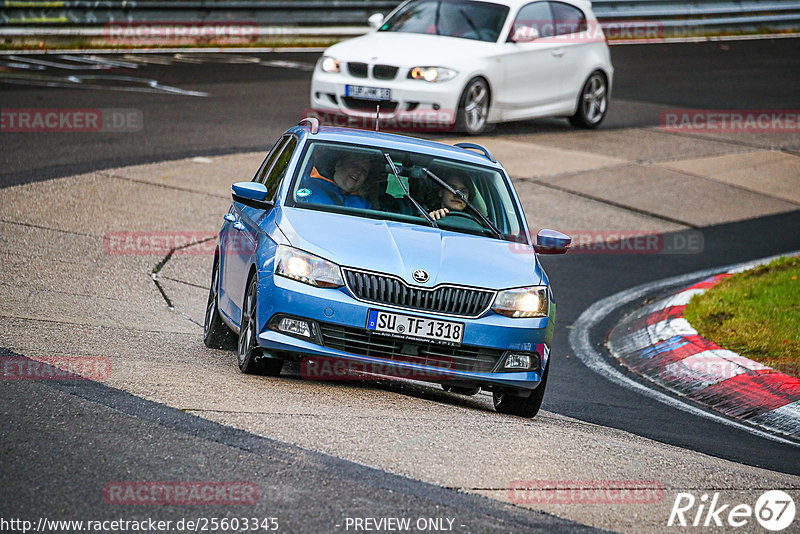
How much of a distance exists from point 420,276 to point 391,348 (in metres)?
0.44

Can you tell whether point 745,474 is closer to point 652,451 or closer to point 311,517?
point 652,451

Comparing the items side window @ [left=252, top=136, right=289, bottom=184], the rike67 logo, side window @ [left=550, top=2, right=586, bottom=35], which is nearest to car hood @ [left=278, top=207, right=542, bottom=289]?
side window @ [left=252, top=136, right=289, bottom=184]

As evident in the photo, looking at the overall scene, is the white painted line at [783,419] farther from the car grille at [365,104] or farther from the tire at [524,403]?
the car grille at [365,104]

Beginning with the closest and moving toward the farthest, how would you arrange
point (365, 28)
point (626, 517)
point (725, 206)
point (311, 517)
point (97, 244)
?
point (311, 517) → point (626, 517) → point (97, 244) → point (725, 206) → point (365, 28)

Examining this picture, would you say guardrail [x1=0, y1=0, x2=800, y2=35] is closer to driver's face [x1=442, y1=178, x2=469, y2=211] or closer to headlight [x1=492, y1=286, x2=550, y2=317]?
driver's face [x1=442, y1=178, x2=469, y2=211]

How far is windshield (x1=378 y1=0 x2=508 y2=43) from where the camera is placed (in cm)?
1795

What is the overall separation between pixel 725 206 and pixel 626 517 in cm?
1128

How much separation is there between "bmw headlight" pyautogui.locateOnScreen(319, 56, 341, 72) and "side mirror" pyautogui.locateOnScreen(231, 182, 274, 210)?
360 inches

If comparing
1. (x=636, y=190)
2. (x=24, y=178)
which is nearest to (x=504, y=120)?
(x=636, y=190)

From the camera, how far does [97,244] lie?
37.7ft

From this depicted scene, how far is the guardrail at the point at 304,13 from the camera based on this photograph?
75.1 feet

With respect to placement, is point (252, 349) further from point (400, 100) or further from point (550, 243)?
point (400, 100)

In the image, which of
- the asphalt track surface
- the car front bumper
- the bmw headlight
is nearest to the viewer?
the asphalt track surface

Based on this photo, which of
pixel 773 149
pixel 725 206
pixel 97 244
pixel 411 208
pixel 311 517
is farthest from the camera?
pixel 773 149
